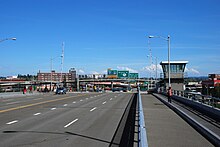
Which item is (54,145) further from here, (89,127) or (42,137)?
(89,127)

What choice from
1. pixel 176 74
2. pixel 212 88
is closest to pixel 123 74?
pixel 212 88

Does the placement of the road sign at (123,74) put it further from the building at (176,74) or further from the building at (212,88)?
the building at (176,74)

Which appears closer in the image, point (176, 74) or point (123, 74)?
point (176, 74)

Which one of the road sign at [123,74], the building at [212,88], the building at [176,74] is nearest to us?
the building at [212,88]

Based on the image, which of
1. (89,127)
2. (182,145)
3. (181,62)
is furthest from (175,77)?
(182,145)

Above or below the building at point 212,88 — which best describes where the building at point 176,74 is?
above

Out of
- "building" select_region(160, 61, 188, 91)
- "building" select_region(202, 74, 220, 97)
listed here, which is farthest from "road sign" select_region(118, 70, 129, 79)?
"building" select_region(160, 61, 188, 91)

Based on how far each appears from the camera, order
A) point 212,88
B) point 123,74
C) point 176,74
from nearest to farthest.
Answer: point 176,74 < point 212,88 < point 123,74

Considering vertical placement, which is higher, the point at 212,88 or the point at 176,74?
the point at 176,74

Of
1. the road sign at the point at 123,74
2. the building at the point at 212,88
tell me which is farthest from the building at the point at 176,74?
the road sign at the point at 123,74

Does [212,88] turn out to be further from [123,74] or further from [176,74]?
[123,74]

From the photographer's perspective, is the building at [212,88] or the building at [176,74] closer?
the building at [212,88]

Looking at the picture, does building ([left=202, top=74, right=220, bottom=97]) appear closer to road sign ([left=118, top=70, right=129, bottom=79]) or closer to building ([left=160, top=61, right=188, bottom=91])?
building ([left=160, top=61, right=188, bottom=91])

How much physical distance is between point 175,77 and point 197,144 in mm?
46521
